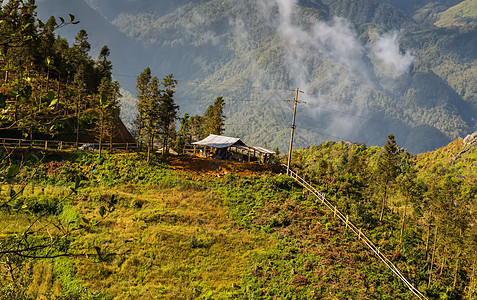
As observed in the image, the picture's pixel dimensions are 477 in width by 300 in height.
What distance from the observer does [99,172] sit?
3575 centimetres

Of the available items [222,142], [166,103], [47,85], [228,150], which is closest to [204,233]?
[47,85]

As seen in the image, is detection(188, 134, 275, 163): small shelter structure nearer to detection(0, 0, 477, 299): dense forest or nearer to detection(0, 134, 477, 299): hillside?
detection(0, 0, 477, 299): dense forest

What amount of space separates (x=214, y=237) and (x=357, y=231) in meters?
12.5

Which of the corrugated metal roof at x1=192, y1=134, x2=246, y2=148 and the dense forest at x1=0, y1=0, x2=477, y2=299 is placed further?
the corrugated metal roof at x1=192, y1=134, x2=246, y2=148

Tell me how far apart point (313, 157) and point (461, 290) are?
131m

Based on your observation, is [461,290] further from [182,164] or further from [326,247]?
[182,164]

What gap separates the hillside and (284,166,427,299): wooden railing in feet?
1.89

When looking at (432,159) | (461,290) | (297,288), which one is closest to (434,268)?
(461,290)

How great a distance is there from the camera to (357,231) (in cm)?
2728

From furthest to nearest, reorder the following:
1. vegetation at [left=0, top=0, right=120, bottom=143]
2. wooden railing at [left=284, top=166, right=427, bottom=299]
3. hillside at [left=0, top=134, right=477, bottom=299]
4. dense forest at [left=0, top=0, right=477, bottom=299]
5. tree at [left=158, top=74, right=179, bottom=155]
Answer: tree at [left=158, top=74, right=179, bottom=155] → wooden railing at [left=284, top=166, right=427, bottom=299] → hillside at [left=0, top=134, right=477, bottom=299] → dense forest at [left=0, top=0, right=477, bottom=299] → vegetation at [left=0, top=0, right=120, bottom=143]

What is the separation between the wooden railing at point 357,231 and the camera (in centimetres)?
2256

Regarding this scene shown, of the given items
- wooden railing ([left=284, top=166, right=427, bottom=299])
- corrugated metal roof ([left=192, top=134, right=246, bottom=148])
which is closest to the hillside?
wooden railing ([left=284, top=166, right=427, bottom=299])

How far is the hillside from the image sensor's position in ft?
66.1

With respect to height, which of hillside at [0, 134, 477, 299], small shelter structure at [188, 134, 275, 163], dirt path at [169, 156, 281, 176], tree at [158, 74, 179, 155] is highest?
tree at [158, 74, 179, 155]
